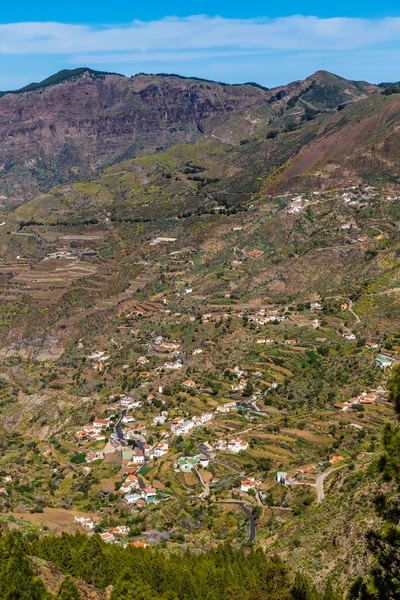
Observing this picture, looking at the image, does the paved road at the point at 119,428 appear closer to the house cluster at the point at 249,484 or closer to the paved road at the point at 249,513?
the house cluster at the point at 249,484

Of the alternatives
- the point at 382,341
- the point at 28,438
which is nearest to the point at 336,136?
the point at 382,341

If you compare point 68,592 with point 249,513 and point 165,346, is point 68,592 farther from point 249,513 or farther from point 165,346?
point 165,346

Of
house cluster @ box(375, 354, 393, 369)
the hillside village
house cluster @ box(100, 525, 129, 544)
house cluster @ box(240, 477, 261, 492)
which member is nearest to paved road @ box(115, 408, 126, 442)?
the hillside village

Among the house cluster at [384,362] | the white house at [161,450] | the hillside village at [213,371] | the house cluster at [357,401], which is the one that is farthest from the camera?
the house cluster at [384,362]

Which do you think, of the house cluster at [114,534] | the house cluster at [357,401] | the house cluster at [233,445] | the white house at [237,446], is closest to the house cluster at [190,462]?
the house cluster at [233,445]

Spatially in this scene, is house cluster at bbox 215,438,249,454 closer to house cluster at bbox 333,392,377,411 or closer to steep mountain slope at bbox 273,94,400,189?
house cluster at bbox 333,392,377,411

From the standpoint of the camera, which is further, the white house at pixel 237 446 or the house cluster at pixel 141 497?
the white house at pixel 237 446

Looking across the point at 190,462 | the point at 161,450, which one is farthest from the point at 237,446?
the point at 161,450

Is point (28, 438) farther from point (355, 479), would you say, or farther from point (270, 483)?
point (355, 479)
